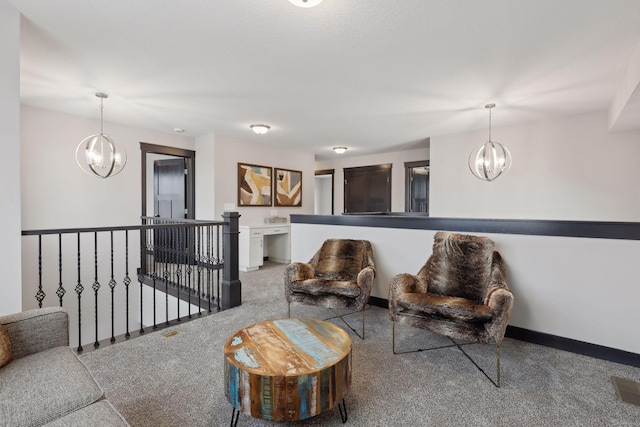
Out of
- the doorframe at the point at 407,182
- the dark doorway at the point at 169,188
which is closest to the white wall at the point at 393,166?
the doorframe at the point at 407,182

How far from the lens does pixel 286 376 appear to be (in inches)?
53.2

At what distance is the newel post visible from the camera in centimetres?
339

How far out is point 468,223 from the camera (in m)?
2.81

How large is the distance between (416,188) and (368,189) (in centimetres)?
117

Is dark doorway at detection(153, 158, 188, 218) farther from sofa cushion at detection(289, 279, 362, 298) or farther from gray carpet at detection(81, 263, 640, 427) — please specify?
sofa cushion at detection(289, 279, 362, 298)

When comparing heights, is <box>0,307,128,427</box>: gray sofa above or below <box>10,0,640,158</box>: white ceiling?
below

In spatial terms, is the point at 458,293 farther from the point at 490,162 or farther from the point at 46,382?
the point at 46,382

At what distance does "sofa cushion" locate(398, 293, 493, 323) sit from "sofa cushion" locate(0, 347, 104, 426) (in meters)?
1.85

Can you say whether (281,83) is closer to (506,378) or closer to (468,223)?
(468,223)

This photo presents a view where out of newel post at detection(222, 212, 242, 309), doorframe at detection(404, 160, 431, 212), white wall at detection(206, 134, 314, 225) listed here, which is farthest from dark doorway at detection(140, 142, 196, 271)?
doorframe at detection(404, 160, 431, 212)

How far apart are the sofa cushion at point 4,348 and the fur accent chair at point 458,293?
85.0 inches

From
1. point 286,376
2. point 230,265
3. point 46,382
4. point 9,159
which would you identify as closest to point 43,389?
point 46,382

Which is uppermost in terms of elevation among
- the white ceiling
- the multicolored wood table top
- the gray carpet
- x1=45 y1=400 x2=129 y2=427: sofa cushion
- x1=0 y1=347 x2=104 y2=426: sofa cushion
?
the white ceiling

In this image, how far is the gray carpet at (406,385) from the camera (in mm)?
1653
